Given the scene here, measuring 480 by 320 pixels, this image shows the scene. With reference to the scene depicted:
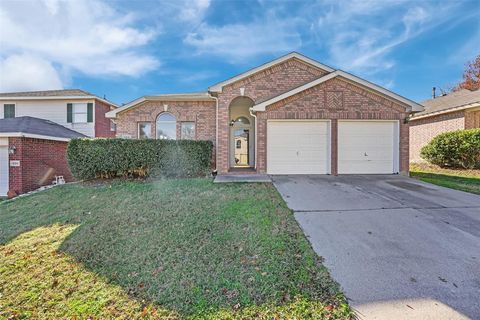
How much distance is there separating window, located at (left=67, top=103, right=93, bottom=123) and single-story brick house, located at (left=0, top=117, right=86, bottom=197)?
17.1 feet

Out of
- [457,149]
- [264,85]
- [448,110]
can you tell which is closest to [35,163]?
[264,85]

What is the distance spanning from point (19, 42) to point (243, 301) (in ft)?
46.6

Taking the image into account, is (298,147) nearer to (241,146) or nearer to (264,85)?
(264,85)

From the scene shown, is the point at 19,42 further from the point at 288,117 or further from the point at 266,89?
the point at 288,117

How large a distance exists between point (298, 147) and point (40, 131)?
43.1 feet

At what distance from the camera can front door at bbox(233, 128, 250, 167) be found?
42.7 ft

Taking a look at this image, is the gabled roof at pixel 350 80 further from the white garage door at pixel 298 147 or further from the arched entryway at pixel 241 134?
the arched entryway at pixel 241 134

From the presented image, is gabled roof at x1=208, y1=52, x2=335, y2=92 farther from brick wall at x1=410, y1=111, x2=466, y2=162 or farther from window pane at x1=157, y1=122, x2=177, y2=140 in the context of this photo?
brick wall at x1=410, y1=111, x2=466, y2=162

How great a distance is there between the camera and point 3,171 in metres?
9.87

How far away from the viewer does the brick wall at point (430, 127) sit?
1303 centimetres

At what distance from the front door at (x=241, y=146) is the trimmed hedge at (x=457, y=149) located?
35.0 ft

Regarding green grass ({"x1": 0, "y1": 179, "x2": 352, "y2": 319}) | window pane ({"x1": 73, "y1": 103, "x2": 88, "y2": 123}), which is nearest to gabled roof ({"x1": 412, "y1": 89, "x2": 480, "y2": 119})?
green grass ({"x1": 0, "y1": 179, "x2": 352, "y2": 319})

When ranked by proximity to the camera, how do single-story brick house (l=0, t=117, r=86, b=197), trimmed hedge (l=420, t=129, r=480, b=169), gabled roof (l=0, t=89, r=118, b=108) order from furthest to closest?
gabled roof (l=0, t=89, r=118, b=108)
trimmed hedge (l=420, t=129, r=480, b=169)
single-story brick house (l=0, t=117, r=86, b=197)

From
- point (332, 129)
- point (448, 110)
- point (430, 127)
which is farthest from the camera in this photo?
point (430, 127)
